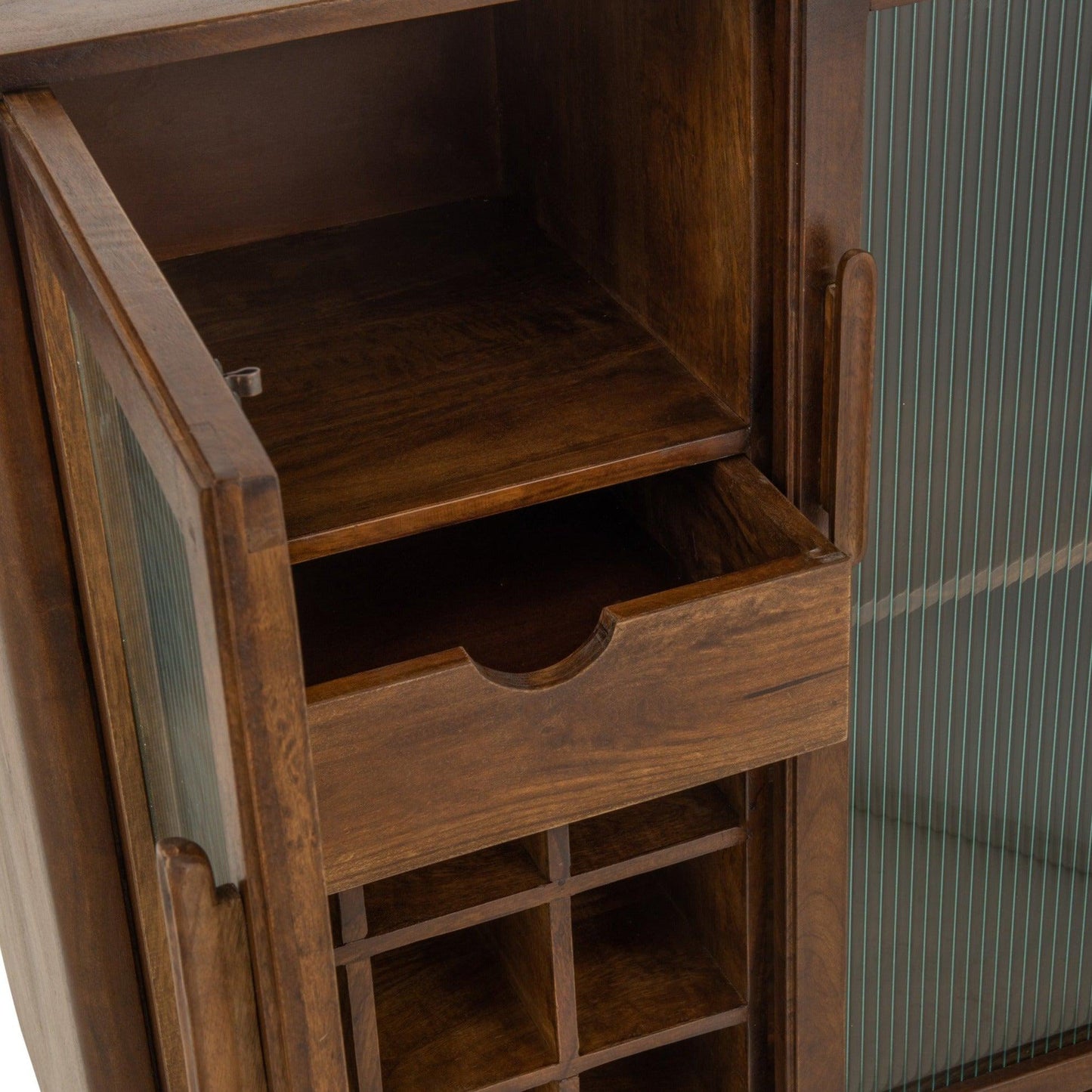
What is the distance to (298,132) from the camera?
1.11 metres

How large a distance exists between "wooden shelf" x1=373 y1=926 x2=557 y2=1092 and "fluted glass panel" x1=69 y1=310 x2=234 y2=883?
223mm

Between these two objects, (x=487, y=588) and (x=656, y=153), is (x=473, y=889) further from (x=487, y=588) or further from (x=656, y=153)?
(x=656, y=153)

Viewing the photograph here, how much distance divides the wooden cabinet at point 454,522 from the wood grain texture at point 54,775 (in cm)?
1

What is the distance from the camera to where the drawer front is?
0.75 m

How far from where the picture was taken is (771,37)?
80 centimetres

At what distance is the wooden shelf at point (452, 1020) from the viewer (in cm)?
98

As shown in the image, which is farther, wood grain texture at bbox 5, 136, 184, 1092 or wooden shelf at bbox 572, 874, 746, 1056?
wooden shelf at bbox 572, 874, 746, 1056

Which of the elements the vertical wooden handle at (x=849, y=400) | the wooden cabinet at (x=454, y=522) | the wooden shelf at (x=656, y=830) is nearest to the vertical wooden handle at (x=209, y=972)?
the wooden cabinet at (x=454, y=522)

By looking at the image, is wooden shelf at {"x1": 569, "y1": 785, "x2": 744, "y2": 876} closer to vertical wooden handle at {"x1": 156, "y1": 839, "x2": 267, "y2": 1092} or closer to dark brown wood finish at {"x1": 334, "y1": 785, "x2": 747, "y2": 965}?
dark brown wood finish at {"x1": 334, "y1": 785, "x2": 747, "y2": 965}

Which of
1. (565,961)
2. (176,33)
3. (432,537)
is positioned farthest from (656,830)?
(176,33)

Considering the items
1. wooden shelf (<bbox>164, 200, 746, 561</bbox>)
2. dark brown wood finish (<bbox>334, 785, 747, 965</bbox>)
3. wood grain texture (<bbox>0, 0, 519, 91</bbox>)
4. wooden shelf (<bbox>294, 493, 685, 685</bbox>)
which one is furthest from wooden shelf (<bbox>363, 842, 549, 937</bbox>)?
wood grain texture (<bbox>0, 0, 519, 91</bbox>)

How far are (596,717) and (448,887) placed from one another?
0.18 meters

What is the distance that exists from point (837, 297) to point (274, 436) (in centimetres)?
30

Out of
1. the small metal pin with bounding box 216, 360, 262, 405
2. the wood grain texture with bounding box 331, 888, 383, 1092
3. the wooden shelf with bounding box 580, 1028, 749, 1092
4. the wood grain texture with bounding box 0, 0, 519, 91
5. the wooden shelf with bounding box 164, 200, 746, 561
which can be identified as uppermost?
the wood grain texture with bounding box 0, 0, 519, 91
